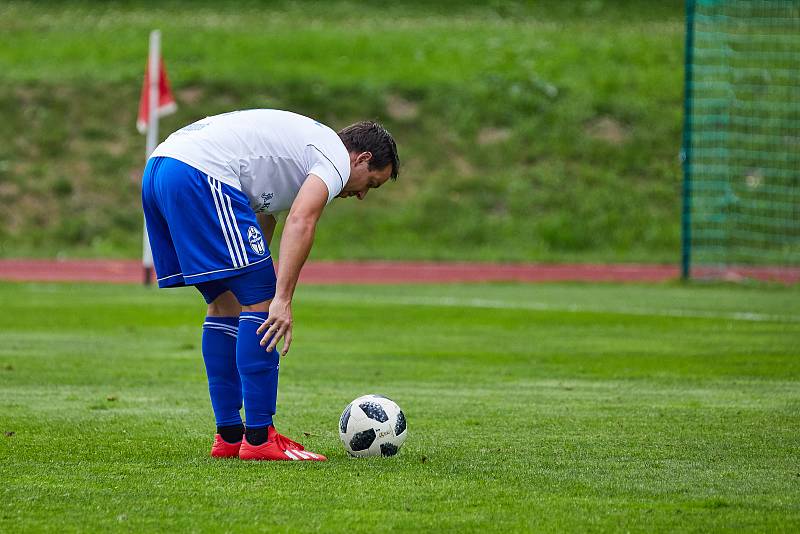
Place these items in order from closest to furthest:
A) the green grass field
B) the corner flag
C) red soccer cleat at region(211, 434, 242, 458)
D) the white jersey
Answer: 1. the green grass field
2. the white jersey
3. red soccer cleat at region(211, 434, 242, 458)
4. the corner flag

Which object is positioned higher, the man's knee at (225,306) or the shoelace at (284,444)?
the man's knee at (225,306)

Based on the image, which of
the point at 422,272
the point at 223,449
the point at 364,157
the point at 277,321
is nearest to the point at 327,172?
the point at 364,157

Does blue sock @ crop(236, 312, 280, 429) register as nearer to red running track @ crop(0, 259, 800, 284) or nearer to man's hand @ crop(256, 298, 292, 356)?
man's hand @ crop(256, 298, 292, 356)

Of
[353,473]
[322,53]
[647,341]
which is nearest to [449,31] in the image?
[322,53]

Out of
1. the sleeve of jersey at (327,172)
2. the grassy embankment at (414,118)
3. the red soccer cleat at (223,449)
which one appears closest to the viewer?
the sleeve of jersey at (327,172)

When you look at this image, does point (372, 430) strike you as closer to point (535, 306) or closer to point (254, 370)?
point (254, 370)

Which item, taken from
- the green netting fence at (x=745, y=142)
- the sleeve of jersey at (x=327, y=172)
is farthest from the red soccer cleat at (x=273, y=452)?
the green netting fence at (x=745, y=142)

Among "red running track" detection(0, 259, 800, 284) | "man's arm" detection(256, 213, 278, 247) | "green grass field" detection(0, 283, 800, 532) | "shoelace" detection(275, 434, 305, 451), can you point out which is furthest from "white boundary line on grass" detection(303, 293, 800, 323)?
"shoelace" detection(275, 434, 305, 451)

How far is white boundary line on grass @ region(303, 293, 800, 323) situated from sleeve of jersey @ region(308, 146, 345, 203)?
31.8ft

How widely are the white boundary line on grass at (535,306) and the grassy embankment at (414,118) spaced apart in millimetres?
8565

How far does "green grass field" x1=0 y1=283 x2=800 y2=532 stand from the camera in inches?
185

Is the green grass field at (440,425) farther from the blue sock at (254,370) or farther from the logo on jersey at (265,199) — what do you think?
the logo on jersey at (265,199)

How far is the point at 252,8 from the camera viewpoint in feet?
146

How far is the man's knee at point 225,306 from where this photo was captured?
244 inches
